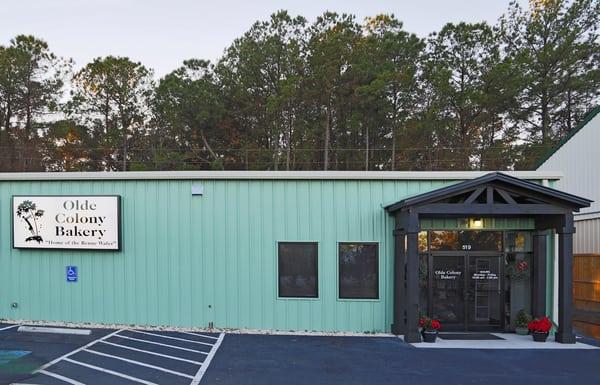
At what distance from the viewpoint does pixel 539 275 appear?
11.0m

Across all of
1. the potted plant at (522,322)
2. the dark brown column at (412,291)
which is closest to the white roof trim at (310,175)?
the dark brown column at (412,291)

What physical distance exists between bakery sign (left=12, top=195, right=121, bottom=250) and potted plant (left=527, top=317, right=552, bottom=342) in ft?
32.0

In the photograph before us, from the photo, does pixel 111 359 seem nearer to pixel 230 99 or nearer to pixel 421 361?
pixel 421 361

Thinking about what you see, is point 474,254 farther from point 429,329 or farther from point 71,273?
point 71,273

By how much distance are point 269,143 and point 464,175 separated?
694 inches

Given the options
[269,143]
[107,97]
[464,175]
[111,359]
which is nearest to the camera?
[111,359]

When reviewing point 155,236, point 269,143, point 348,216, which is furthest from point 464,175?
point 269,143

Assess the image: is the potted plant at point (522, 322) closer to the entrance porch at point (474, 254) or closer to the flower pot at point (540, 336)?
the entrance porch at point (474, 254)

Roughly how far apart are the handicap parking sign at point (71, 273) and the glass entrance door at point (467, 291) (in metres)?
8.70

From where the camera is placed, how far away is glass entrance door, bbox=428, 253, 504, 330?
11227 mm

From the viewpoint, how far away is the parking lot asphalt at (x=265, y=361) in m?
7.43

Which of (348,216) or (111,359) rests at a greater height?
(348,216)

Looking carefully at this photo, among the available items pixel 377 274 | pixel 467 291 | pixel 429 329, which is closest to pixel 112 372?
pixel 377 274

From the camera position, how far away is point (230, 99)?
2775 centimetres
